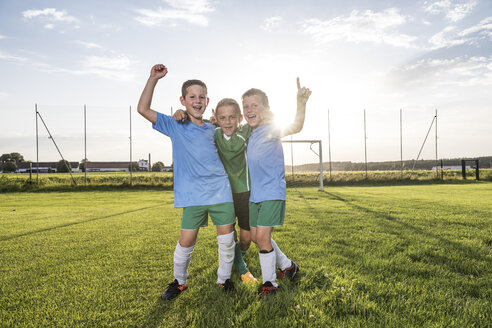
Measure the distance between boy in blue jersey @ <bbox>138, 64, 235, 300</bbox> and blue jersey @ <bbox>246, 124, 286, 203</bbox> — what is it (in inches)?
11.3

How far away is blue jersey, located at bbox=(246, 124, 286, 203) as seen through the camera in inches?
104

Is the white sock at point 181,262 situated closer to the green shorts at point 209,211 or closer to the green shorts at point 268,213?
the green shorts at point 209,211

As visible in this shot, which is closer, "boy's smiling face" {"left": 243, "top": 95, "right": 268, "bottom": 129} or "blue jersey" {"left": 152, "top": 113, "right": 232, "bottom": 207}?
"blue jersey" {"left": 152, "top": 113, "right": 232, "bottom": 207}

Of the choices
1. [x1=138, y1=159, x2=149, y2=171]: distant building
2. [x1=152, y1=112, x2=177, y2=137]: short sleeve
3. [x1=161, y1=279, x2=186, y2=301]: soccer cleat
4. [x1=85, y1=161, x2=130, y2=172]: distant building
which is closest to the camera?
[x1=161, y1=279, x2=186, y2=301]: soccer cleat

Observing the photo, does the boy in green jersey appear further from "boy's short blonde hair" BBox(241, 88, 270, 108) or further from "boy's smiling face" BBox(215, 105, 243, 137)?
"boy's short blonde hair" BBox(241, 88, 270, 108)

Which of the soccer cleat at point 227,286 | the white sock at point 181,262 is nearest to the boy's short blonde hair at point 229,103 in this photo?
the white sock at point 181,262

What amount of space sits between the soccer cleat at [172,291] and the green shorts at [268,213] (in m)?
0.90

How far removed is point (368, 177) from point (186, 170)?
2288 cm

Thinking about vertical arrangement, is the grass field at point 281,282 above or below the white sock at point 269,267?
below

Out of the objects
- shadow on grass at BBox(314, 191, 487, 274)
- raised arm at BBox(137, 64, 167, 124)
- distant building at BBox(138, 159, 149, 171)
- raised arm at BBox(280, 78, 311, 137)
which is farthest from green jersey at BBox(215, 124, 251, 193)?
distant building at BBox(138, 159, 149, 171)

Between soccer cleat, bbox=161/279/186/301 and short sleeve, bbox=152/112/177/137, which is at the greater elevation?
short sleeve, bbox=152/112/177/137

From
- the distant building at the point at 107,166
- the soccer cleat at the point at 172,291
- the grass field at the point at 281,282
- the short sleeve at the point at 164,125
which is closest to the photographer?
the grass field at the point at 281,282

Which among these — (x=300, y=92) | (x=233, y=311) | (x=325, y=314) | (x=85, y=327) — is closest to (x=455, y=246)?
(x=325, y=314)

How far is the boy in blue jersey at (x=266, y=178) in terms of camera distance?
260cm
